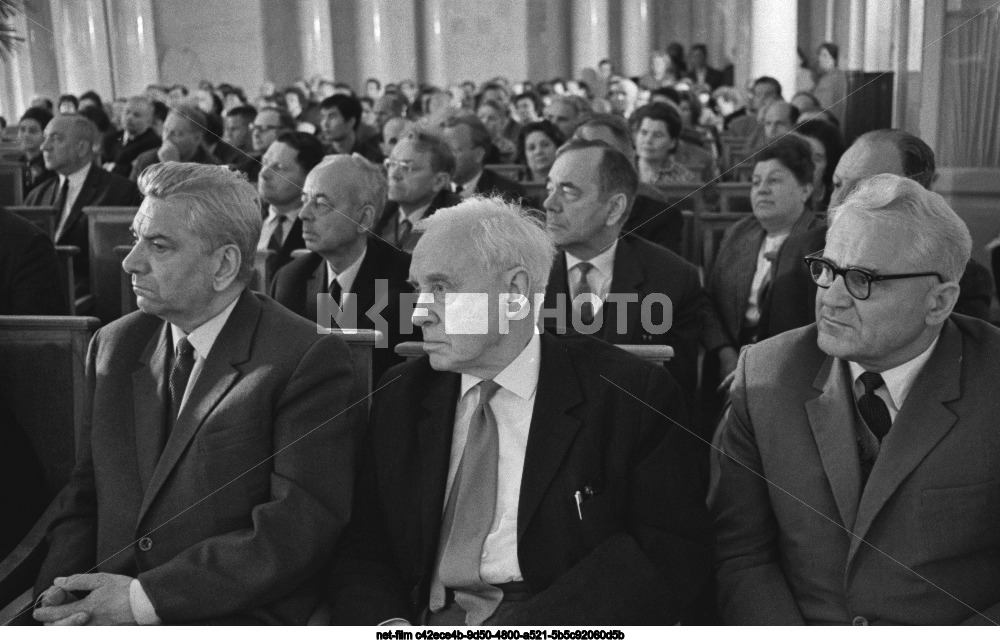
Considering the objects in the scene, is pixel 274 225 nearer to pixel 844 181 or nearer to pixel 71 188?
pixel 71 188

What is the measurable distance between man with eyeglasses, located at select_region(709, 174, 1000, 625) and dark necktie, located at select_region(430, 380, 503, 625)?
398mm

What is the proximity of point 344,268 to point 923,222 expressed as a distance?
74.6 inches

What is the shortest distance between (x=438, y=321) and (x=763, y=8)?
5022mm

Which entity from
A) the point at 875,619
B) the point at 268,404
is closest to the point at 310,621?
the point at 268,404

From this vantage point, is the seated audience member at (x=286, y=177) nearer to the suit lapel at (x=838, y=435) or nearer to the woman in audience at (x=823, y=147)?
the woman in audience at (x=823, y=147)

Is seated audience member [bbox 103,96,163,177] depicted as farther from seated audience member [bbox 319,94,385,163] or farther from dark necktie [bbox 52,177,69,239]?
dark necktie [bbox 52,177,69,239]

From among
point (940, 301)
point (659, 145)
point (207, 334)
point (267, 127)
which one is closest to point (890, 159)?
point (940, 301)

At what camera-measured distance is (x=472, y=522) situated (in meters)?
1.75

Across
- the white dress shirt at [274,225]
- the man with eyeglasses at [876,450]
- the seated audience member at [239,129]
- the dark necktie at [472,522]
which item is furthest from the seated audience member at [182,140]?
the man with eyeglasses at [876,450]

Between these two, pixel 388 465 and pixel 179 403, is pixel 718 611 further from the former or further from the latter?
pixel 179 403

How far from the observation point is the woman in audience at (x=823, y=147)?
13.6 ft

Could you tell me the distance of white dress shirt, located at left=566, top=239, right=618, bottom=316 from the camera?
3.20m

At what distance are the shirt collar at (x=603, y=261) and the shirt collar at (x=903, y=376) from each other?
Result: 4.98ft

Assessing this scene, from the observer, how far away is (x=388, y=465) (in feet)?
5.93
